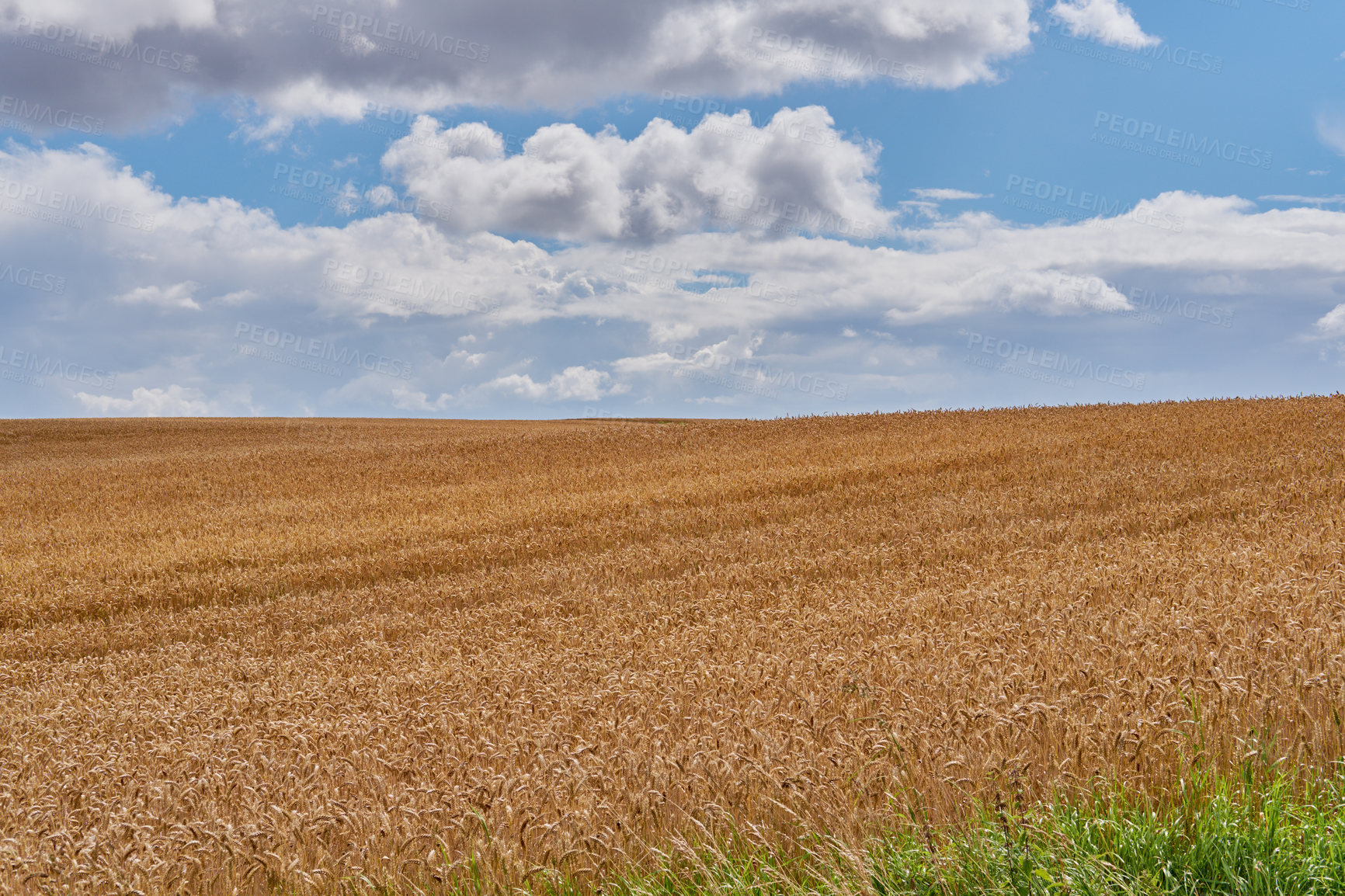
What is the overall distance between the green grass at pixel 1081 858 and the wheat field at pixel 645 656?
0.15 m

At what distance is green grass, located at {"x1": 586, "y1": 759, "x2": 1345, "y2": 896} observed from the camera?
7.89 feet

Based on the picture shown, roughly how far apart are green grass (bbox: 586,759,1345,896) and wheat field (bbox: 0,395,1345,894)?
15cm

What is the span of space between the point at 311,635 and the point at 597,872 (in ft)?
26.1

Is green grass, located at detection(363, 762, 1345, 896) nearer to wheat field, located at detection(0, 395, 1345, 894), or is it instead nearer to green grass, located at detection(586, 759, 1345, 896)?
green grass, located at detection(586, 759, 1345, 896)

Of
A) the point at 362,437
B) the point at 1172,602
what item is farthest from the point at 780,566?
the point at 362,437

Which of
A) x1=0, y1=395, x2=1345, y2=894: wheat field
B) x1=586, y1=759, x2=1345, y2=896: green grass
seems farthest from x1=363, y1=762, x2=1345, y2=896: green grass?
x1=0, y1=395, x2=1345, y2=894: wheat field

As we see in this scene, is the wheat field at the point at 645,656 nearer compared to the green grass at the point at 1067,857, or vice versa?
the green grass at the point at 1067,857

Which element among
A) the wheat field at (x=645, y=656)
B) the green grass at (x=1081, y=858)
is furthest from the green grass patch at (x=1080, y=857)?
the wheat field at (x=645, y=656)

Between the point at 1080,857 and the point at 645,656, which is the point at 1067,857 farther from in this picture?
the point at 645,656

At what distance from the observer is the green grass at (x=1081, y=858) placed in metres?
2.40

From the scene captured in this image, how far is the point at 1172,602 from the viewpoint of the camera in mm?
6438

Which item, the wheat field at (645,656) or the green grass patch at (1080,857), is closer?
the green grass patch at (1080,857)

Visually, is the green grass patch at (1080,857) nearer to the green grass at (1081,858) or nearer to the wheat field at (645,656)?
the green grass at (1081,858)

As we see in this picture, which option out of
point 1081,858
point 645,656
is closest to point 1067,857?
point 1081,858
